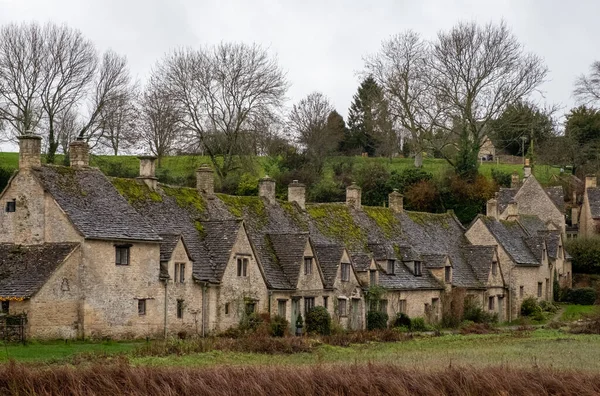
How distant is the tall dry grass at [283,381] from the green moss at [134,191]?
25.3m

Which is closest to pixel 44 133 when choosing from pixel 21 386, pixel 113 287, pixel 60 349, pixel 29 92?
pixel 29 92

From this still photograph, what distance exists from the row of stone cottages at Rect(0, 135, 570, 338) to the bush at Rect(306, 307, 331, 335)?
624mm

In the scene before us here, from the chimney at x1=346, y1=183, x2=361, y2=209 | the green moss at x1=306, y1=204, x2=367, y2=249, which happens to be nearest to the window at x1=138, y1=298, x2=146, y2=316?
the green moss at x1=306, y1=204, x2=367, y2=249

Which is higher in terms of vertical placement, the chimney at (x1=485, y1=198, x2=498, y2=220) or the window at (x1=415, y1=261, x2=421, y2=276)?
the chimney at (x1=485, y1=198, x2=498, y2=220)

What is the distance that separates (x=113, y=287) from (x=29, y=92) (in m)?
40.5

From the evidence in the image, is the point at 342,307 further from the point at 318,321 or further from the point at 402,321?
the point at 402,321

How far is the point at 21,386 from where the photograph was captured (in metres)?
26.2

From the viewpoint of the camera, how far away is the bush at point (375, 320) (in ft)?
198

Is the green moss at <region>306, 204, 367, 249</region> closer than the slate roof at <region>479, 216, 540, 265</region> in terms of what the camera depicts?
Yes

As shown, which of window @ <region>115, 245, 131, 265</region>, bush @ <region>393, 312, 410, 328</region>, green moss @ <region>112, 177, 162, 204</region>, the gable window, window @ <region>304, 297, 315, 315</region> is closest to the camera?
window @ <region>115, 245, 131, 265</region>

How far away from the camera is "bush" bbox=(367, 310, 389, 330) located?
6024 cm

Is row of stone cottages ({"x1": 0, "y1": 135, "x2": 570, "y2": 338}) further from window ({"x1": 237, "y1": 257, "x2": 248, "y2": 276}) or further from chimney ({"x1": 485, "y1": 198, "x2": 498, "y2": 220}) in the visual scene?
chimney ({"x1": 485, "y1": 198, "x2": 498, "y2": 220})

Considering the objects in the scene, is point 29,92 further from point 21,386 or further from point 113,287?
point 21,386

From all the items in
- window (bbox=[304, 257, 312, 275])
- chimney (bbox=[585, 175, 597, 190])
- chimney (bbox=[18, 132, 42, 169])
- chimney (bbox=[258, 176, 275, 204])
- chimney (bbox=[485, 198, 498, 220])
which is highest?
chimney (bbox=[585, 175, 597, 190])
